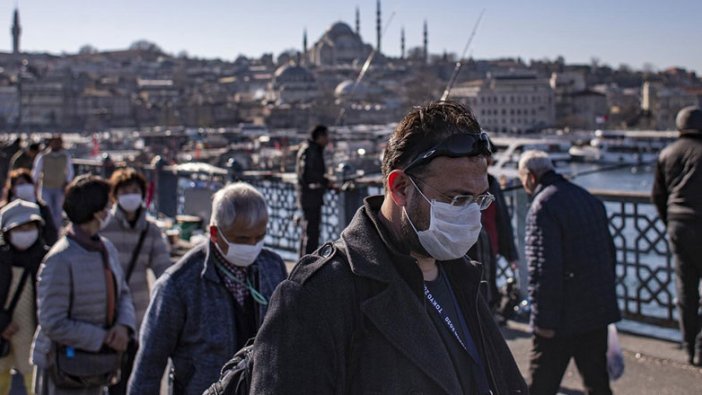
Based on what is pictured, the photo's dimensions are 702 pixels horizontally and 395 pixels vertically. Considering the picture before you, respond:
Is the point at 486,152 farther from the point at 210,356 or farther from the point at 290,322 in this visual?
the point at 210,356

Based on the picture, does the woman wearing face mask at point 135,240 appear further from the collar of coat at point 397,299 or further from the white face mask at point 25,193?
the collar of coat at point 397,299

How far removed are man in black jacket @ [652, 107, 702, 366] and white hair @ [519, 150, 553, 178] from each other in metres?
0.89

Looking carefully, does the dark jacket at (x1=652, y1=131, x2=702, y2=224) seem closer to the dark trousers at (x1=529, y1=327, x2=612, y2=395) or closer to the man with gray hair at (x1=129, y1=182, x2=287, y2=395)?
the dark trousers at (x1=529, y1=327, x2=612, y2=395)

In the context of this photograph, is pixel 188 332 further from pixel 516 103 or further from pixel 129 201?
pixel 516 103

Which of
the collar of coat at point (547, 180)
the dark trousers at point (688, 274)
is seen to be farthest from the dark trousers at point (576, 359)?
the dark trousers at point (688, 274)

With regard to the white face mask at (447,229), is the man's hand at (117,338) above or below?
below

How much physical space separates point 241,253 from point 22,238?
1.24m

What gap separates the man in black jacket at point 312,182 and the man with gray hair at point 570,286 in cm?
302

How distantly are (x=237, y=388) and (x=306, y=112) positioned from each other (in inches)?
3482

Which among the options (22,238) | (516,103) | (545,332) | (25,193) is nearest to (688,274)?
(545,332)

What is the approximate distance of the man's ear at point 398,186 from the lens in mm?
1481

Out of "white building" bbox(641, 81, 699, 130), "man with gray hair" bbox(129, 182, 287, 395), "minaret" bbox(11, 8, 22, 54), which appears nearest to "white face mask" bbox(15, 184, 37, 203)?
"man with gray hair" bbox(129, 182, 287, 395)

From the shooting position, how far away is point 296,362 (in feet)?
4.46

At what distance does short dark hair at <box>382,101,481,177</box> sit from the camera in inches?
57.7
